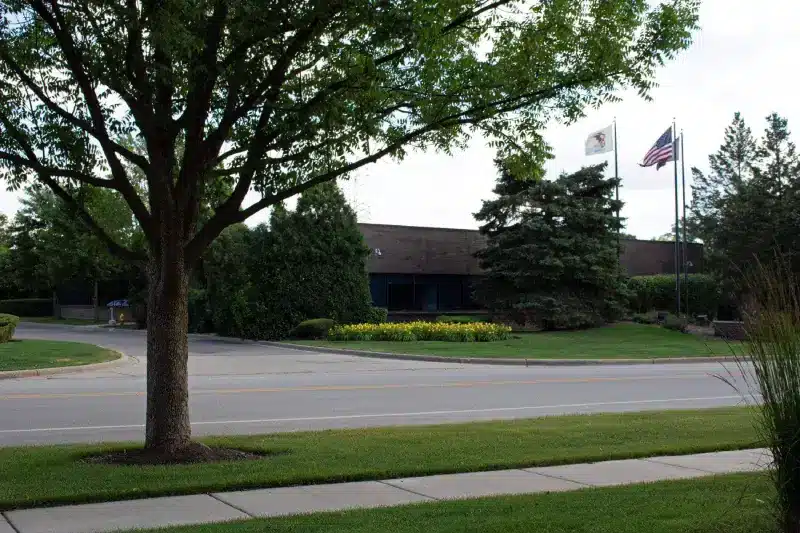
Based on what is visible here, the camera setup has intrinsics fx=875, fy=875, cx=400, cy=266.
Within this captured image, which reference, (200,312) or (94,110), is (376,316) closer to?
(200,312)

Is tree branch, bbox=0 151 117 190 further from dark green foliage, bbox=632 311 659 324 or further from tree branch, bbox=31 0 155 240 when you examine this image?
dark green foliage, bbox=632 311 659 324

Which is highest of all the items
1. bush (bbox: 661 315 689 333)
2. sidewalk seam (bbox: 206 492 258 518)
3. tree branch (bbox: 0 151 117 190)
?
tree branch (bbox: 0 151 117 190)

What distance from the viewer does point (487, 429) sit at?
11375 mm

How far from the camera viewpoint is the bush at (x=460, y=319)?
39.3m

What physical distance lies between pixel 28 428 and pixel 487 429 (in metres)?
6.09

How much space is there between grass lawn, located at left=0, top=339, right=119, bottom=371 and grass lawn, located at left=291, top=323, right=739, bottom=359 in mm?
8453

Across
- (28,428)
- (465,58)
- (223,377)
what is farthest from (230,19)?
(223,377)

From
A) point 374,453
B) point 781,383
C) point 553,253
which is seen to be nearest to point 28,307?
point 553,253

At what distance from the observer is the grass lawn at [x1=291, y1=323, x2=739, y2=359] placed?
28.9m

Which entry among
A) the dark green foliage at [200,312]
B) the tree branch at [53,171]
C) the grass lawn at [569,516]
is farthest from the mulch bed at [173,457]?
the dark green foliage at [200,312]

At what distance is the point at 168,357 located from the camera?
28.2 ft

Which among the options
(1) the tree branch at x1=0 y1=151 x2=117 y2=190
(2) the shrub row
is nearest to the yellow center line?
(1) the tree branch at x1=0 y1=151 x2=117 y2=190

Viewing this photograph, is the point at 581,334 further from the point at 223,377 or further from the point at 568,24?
the point at 568,24

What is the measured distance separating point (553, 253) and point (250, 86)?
30991 millimetres
